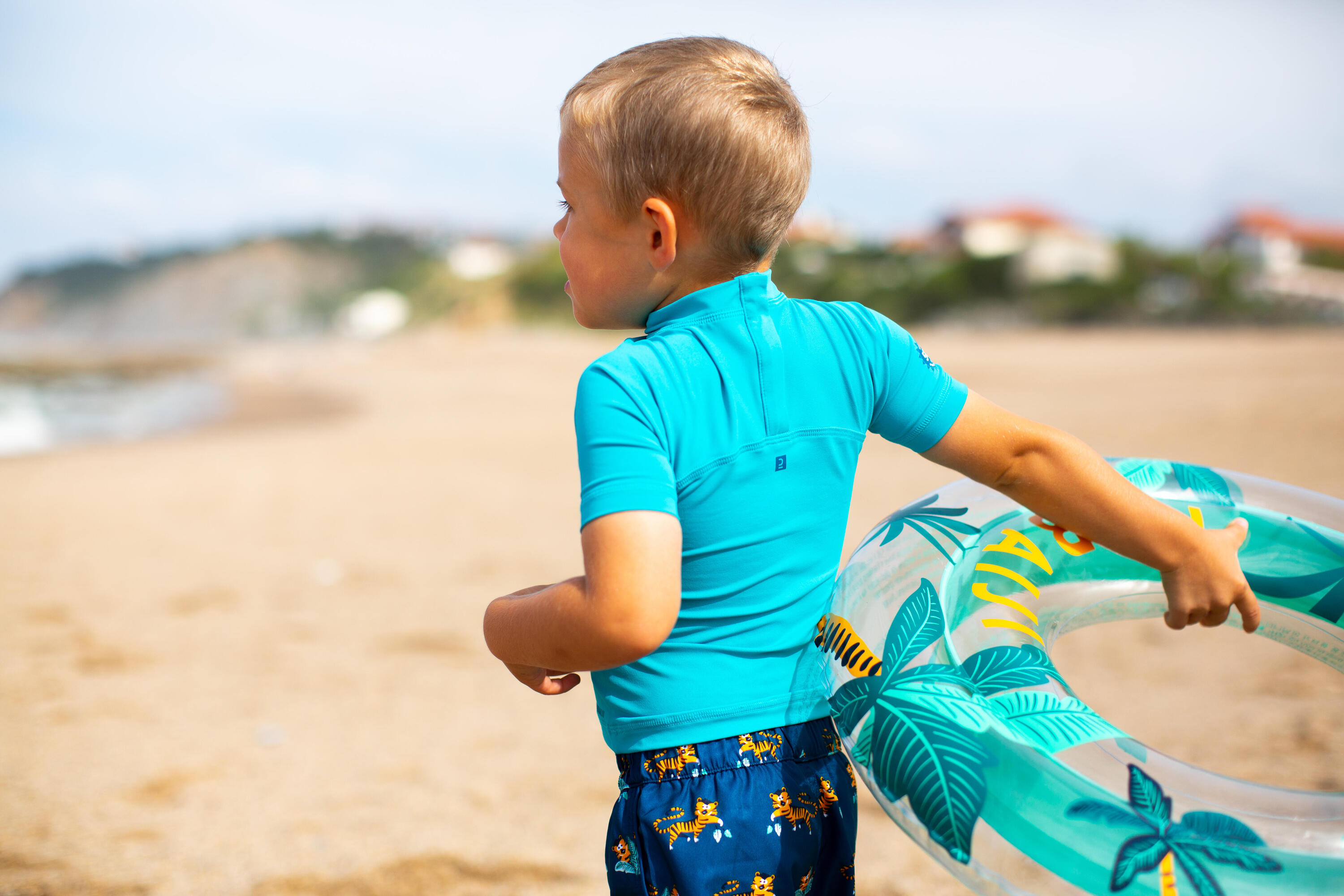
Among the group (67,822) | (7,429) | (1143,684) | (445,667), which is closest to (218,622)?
(445,667)

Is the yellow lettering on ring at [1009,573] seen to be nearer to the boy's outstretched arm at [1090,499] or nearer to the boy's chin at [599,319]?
the boy's outstretched arm at [1090,499]

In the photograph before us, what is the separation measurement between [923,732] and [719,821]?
0.23m

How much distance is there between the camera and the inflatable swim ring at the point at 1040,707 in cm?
85

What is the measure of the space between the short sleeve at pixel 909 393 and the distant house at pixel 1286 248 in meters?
33.3

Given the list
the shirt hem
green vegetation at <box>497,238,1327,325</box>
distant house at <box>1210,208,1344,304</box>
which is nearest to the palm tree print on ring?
the shirt hem

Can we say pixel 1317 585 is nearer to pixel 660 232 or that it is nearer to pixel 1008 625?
pixel 1008 625

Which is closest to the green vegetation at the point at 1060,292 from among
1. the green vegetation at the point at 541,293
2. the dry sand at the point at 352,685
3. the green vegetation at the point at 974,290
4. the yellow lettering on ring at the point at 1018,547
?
the green vegetation at the point at 974,290

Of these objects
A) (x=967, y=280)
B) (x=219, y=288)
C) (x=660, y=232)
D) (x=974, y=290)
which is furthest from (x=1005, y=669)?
(x=219, y=288)

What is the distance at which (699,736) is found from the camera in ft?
3.02

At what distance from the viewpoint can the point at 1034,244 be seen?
128 ft

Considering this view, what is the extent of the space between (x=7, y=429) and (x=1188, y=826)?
17.6 meters

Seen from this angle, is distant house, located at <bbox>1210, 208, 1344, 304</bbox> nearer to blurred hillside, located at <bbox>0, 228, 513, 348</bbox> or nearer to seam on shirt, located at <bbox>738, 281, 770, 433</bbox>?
seam on shirt, located at <bbox>738, 281, 770, 433</bbox>

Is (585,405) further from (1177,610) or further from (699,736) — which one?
(1177,610)

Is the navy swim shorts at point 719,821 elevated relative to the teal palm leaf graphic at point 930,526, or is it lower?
lower
